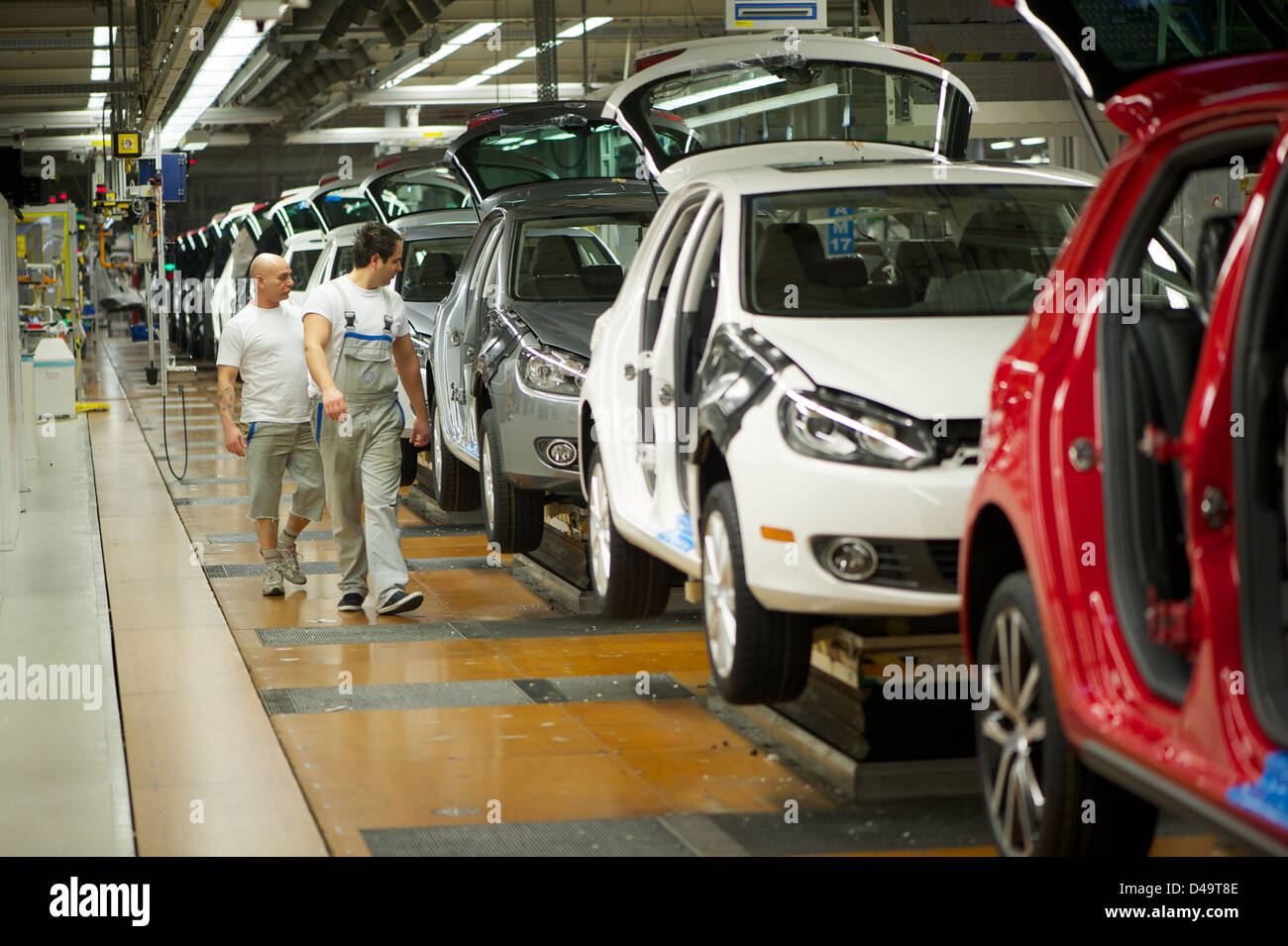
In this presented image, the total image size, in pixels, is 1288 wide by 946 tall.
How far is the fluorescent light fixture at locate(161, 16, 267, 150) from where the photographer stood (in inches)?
531

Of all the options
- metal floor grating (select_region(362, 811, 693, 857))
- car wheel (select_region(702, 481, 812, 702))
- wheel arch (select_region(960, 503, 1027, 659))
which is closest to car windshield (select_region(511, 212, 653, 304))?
car wheel (select_region(702, 481, 812, 702))

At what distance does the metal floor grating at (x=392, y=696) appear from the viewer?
20.4 feet

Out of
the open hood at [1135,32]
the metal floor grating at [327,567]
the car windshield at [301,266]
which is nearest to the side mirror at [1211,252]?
the open hood at [1135,32]

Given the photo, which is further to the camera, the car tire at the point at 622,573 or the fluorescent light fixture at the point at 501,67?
the fluorescent light fixture at the point at 501,67

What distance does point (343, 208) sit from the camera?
18.5m

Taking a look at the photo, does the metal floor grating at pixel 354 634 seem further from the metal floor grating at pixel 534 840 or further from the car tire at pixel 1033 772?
the car tire at pixel 1033 772

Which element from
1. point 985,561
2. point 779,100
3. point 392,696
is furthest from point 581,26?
point 985,561

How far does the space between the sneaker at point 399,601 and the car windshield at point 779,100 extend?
2.46 meters

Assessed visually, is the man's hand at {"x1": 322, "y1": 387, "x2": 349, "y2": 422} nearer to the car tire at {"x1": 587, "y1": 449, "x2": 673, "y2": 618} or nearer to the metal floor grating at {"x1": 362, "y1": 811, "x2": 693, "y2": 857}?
the car tire at {"x1": 587, "y1": 449, "x2": 673, "y2": 618}

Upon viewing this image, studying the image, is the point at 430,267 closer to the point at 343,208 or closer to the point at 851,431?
the point at 851,431

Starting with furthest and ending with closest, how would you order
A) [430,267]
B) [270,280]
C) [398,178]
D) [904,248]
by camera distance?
[398,178], [430,267], [270,280], [904,248]

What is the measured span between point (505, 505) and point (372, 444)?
2.87 feet

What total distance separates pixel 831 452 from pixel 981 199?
5.22ft
